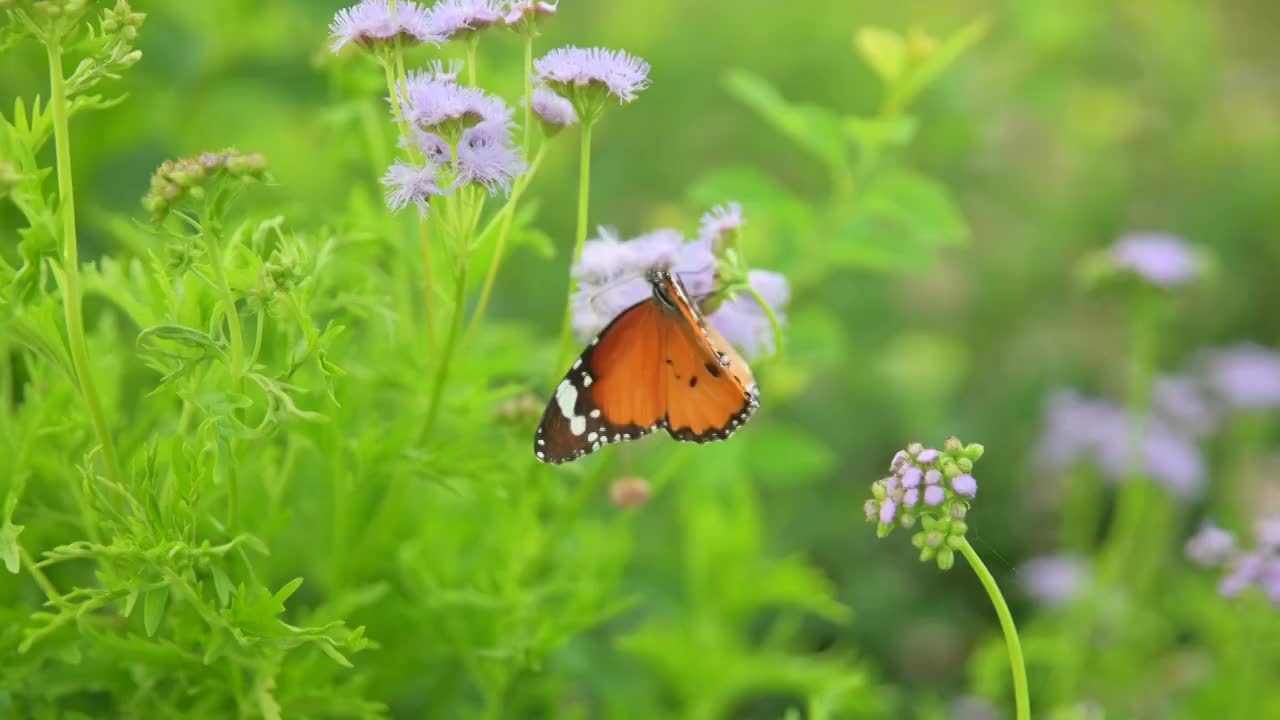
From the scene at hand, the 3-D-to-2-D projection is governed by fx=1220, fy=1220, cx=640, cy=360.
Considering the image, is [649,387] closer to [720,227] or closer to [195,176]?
[720,227]

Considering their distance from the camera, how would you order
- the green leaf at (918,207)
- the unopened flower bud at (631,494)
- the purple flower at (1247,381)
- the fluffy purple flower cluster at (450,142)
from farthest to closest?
the purple flower at (1247,381), the green leaf at (918,207), the unopened flower bud at (631,494), the fluffy purple flower cluster at (450,142)

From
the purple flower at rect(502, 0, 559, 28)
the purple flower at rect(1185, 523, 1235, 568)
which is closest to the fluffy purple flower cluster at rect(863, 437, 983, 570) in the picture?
the purple flower at rect(502, 0, 559, 28)

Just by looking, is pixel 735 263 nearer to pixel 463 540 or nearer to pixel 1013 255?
pixel 463 540

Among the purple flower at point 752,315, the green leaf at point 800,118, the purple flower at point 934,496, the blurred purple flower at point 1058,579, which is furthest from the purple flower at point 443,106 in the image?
the blurred purple flower at point 1058,579

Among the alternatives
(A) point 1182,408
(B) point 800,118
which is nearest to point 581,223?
(B) point 800,118

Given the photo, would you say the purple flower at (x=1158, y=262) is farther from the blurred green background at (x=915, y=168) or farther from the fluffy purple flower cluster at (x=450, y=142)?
the fluffy purple flower cluster at (x=450, y=142)

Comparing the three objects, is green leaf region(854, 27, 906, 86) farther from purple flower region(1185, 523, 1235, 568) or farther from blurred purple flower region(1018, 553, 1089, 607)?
blurred purple flower region(1018, 553, 1089, 607)
